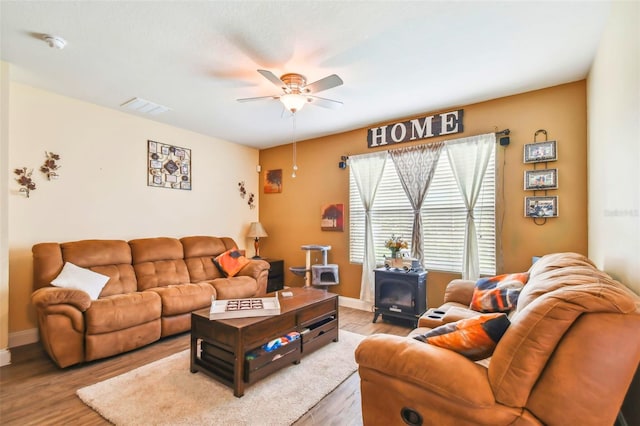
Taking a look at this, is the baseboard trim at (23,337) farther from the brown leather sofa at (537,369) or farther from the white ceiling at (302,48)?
the brown leather sofa at (537,369)

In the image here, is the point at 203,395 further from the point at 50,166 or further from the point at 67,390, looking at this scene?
the point at 50,166

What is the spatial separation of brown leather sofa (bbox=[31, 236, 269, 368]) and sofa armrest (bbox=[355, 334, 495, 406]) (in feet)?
8.20

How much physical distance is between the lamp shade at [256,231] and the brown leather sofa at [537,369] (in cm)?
415

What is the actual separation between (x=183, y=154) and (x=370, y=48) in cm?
337

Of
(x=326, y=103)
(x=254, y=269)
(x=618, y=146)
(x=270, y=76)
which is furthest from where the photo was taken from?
(x=254, y=269)

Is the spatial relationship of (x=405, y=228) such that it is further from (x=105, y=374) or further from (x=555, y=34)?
(x=105, y=374)

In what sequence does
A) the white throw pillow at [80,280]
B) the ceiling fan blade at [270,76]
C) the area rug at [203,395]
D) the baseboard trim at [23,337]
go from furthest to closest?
the baseboard trim at [23,337] < the white throw pillow at [80,280] < the ceiling fan blade at [270,76] < the area rug at [203,395]

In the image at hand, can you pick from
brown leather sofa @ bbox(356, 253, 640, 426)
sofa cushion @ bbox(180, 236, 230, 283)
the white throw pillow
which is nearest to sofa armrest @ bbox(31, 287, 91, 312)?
the white throw pillow

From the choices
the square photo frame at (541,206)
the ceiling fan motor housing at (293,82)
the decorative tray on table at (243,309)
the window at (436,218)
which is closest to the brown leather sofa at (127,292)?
the decorative tray on table at (243,309)

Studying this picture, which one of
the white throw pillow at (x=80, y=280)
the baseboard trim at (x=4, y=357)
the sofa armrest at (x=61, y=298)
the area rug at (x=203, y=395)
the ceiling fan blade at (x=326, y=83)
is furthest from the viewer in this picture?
the white throw pillow at (x=80, y=280)

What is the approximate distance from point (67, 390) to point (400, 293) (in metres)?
3.30

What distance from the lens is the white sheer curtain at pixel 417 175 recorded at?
3848 millimetres

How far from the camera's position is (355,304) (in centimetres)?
448

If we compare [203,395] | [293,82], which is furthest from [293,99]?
[203,395]
